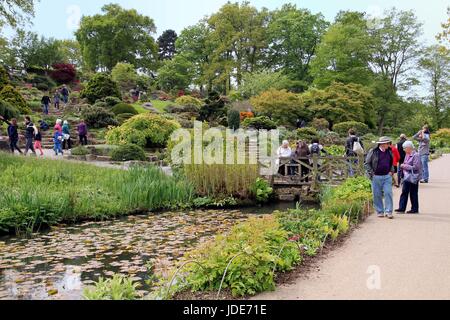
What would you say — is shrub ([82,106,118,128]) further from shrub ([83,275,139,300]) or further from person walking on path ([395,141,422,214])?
shrub ([83,275,139,300])

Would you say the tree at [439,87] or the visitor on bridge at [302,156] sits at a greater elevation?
the tree at [439,87]

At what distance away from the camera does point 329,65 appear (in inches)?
1660

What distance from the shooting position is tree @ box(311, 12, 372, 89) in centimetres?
4059

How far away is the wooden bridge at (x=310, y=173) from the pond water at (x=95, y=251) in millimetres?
3243

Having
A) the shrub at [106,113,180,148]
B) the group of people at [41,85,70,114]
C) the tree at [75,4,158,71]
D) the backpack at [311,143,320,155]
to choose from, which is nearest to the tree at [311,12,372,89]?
the group of people at [41,85,70,114]

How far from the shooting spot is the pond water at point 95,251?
6.48m

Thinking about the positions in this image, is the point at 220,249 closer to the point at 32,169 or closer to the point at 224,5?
the point at 32,169

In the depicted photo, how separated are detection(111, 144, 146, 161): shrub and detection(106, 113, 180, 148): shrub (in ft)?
7.55

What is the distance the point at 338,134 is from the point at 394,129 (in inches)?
566

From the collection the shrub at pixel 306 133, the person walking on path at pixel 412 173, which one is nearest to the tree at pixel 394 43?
the shrub at pixel 306 133

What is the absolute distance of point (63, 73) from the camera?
42.7 m

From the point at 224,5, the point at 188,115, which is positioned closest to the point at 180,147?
the point at 188,115

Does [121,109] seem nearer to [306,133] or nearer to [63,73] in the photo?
[306,133]

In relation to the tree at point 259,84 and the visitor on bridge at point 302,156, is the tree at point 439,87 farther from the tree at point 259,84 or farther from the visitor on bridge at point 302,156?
the visitor on bridge at point 302,156
